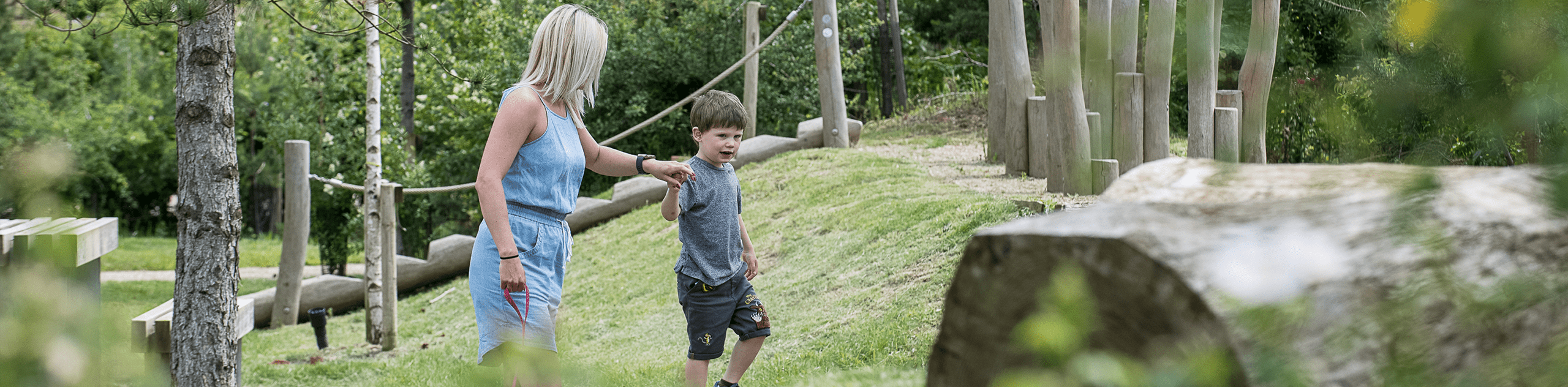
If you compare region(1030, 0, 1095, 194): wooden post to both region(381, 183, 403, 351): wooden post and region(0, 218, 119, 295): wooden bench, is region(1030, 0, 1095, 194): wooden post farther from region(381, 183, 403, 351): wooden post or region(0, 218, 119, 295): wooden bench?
region(0, 218, 119, 295): wooden bench

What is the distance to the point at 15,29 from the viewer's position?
18.6m

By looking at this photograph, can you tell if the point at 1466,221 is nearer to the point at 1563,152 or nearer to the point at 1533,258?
the point at 1533,258

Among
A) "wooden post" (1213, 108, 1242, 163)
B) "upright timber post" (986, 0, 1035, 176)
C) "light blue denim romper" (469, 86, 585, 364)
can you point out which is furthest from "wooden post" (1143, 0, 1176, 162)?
"light blue denim romper" (469, 86, 585, 364)

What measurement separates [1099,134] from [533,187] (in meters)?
4.13

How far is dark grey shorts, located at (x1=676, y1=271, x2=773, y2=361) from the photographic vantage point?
2.86 m

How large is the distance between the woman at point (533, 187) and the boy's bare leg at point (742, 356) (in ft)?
2.23

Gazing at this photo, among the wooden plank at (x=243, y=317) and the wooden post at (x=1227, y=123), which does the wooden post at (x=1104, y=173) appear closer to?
the wooden post at (x=1227, y=123)

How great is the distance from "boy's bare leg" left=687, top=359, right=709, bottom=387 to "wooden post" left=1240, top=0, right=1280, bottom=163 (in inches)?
126

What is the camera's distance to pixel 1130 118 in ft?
17.0

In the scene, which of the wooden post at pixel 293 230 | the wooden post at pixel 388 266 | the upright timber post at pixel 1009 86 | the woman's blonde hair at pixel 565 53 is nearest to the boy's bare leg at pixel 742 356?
the woman's blonde hair at pixel 565 53

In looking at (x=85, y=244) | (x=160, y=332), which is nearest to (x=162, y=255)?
(x=160, y=332)

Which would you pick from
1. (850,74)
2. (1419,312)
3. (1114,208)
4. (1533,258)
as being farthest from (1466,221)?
(850,74)

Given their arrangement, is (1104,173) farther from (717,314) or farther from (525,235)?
(525,235)

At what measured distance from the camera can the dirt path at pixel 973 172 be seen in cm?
556
